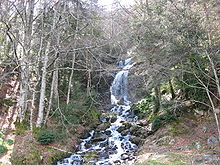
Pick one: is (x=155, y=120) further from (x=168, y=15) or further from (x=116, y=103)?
(x=116, y=103)

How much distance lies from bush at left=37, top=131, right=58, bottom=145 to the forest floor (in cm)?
401

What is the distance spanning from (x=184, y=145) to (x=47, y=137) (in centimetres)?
607

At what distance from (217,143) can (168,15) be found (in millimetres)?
5326

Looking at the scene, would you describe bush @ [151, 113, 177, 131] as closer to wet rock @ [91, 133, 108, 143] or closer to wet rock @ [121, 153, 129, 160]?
wet rock @ [121, 153, 129, 160]

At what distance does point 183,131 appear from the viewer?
9070mm

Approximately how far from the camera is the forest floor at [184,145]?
20.6 ft

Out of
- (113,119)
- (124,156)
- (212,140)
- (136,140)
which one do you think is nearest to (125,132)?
(136,140)

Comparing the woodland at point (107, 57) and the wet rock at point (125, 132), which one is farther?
the wet rock at point (125, 132)

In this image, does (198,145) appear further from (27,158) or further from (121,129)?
(27,158)

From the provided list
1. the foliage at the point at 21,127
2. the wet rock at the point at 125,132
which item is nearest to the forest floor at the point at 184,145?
the wet rock at the point at 125,132

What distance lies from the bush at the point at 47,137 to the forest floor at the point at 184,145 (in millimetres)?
4013

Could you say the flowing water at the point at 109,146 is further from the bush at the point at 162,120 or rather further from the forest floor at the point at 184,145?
the bush at the point at 162,120

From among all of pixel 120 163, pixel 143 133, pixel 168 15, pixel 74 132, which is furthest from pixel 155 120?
pixel 168 15

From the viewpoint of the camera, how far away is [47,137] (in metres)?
8.79
